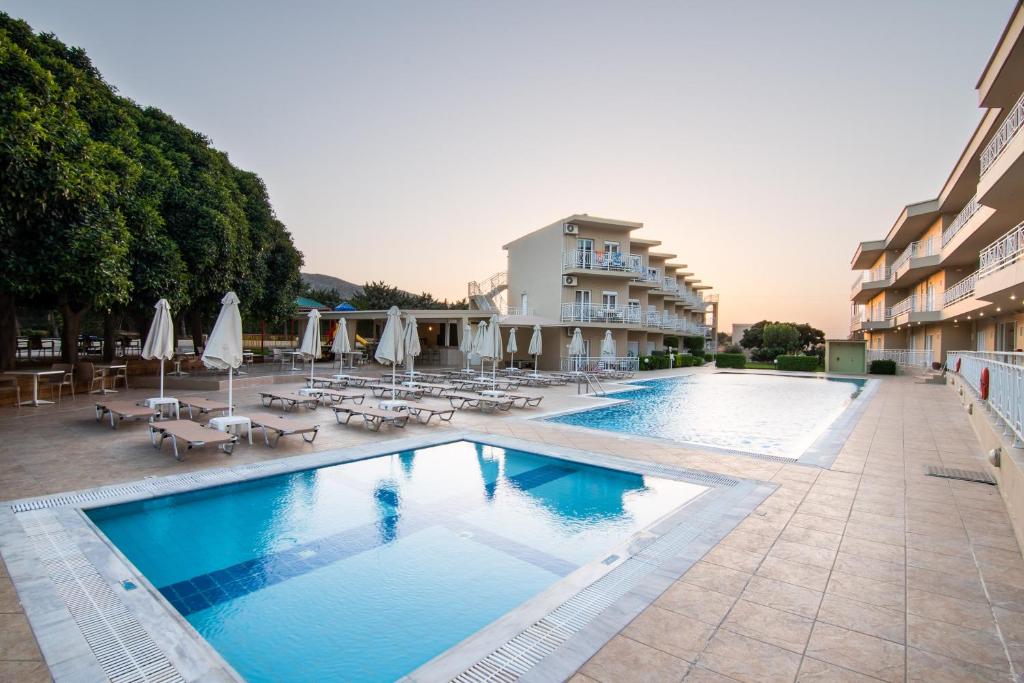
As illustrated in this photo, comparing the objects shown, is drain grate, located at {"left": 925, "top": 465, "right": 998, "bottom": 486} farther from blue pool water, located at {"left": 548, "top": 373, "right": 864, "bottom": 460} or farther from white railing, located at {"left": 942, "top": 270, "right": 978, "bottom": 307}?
white railing, located at {"left": 942, "top": 270, "right": 978, "bottom": 307}

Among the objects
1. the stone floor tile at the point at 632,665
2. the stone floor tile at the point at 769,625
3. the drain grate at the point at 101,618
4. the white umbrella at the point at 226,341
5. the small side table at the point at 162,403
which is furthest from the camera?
the small side table at the point at 162,403

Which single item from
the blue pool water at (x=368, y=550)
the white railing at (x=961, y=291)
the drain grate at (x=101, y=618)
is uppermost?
the white railing at (x=961, y=291)

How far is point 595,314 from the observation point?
2781 centimetres

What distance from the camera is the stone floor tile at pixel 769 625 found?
10.1 feet

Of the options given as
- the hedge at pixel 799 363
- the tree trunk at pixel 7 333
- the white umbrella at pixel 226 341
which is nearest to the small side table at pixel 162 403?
the white umbrella at pixel 226 341

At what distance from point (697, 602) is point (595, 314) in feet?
81.3

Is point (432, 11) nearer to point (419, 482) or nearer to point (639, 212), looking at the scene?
point (419, 482)

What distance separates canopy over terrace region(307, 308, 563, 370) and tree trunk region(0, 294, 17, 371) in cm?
1311

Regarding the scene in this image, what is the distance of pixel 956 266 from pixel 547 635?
3208cm

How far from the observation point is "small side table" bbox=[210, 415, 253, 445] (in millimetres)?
8414

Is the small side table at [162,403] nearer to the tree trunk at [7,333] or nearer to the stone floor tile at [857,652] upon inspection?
the tree trunk at [7,333]

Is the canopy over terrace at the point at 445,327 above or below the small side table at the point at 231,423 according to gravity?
above

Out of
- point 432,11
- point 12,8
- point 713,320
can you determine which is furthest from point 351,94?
point 713,320

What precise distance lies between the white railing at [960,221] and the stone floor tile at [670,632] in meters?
22.1
